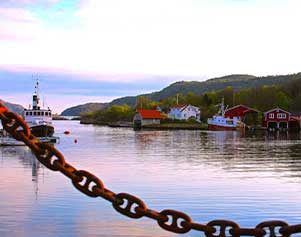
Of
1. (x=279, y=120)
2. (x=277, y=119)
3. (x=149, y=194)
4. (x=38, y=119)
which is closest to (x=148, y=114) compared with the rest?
(x=277, y=119)

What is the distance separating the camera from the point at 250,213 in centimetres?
1088

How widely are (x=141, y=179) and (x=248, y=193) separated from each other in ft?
14.3

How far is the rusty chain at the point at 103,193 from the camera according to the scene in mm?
1978

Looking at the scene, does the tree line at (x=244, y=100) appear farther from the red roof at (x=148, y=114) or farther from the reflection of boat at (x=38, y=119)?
the reflection of boat at (x=38, y=119)

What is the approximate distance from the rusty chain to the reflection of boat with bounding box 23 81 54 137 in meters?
35.9

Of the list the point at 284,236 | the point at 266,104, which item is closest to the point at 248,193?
the point at 284,236

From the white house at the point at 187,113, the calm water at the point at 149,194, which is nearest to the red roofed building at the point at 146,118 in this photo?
the white house at the point at 187,113

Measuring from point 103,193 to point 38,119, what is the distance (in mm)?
40874

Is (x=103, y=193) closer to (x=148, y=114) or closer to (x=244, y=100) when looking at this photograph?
(x=148, y=114)

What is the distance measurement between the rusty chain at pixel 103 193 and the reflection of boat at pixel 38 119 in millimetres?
35903

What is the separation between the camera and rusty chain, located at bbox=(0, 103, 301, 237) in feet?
6.49

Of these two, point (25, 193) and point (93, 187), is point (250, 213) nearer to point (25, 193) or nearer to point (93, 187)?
point (25, 193)

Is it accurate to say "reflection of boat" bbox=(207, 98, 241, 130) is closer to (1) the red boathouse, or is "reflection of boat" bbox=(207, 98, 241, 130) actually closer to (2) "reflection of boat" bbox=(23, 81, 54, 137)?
(1) the red boathouse

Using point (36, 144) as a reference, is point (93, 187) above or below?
below
